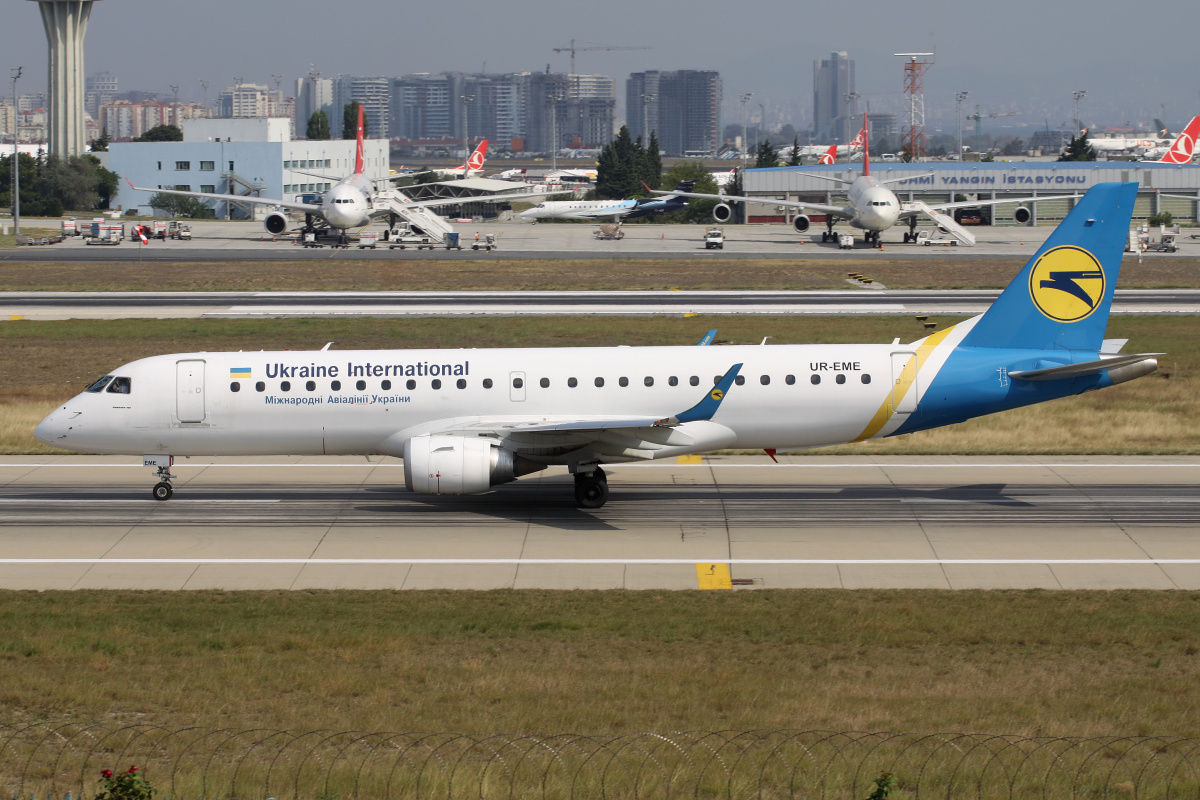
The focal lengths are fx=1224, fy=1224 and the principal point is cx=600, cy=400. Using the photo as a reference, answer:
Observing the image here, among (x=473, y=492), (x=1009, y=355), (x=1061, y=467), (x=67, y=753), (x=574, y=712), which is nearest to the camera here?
(x=67, y=753)

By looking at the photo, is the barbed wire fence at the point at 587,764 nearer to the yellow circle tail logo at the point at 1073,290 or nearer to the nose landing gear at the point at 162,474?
the nose landing gear at the point at 162,474

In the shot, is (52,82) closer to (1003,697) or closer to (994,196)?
(994,196)

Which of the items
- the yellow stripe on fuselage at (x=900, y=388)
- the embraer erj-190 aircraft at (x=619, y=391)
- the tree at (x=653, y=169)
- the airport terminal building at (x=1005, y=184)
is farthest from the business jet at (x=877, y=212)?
the yellow stripe on fuselage at (x=900, y=388)

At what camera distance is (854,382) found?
1172 inches

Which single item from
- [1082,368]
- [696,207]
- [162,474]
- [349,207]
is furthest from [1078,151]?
[162,474]

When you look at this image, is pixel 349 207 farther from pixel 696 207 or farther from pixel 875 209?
pixel 696 207

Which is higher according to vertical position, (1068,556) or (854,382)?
(854,382)

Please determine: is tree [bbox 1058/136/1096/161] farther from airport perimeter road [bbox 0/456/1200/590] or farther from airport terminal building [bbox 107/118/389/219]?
airport perimeter road [bbox 0/456/1200/590]

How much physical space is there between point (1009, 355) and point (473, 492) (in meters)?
13.5

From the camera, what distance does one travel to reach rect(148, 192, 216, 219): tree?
155 metres

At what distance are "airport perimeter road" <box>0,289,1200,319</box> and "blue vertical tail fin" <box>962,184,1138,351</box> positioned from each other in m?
32.5

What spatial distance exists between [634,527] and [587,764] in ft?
48.1

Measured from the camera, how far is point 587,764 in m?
13.9

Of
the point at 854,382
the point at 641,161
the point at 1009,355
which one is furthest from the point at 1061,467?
the point at 641,161
